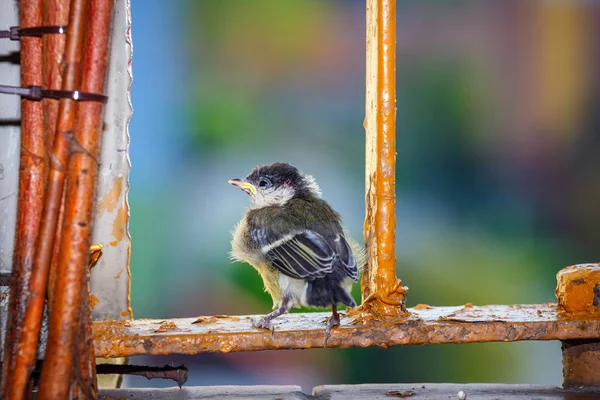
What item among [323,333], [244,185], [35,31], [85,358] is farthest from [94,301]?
[35,31]

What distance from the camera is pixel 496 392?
2.34m

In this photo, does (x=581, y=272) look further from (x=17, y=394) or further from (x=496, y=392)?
(x=17, y=394)

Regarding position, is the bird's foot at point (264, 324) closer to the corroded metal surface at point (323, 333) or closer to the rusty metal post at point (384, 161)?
the corroded metal surface at point (323, 333)

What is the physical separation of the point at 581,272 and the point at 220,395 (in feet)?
3.85

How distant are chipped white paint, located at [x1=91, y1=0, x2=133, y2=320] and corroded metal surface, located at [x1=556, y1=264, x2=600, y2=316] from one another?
4.74 ft

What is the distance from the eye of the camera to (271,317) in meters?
2.32

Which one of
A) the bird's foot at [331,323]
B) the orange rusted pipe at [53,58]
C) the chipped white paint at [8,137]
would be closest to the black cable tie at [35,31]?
the orange rusted pipe at [53,58]

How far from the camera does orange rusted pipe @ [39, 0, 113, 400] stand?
1.52 m

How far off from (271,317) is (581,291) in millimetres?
955

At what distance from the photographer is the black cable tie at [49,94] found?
1515 mm

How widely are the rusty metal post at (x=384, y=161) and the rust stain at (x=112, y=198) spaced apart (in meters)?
0.90

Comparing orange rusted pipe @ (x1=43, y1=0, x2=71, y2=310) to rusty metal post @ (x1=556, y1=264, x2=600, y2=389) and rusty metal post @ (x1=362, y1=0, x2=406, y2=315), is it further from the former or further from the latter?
rusty metal post @ (x1=556, y1=264, x2=600, y2=389)

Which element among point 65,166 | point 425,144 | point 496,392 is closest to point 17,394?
point 65,166

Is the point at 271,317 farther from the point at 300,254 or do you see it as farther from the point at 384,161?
the point at 384,161
